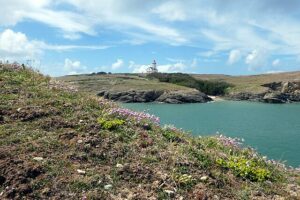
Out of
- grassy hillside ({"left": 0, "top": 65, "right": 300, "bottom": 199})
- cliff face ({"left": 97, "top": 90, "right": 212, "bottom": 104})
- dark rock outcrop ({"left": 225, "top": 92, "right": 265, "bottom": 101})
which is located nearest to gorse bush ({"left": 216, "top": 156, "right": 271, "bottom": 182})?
grassy hillside ({"left": 0, "top": 65, "right": 300, "bottom": 199})

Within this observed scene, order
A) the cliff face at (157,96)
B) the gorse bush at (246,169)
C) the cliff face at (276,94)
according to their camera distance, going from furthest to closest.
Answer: the cliff face at (276,94) → the cliff face at (157,96) → the gorse bush at (246,169)

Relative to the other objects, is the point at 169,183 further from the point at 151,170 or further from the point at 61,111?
the point at 61,111

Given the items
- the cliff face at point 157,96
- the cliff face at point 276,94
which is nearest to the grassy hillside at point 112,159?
the cliff face at point 157,96

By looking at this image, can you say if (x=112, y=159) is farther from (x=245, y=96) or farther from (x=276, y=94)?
(x=245, y=96)

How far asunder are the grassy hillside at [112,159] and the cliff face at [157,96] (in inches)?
4802

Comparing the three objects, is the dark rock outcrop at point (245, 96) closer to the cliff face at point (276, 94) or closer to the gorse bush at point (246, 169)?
the cliff face at point (276, 94)

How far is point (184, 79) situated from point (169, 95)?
144 feet

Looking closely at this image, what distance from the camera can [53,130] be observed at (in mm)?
9531

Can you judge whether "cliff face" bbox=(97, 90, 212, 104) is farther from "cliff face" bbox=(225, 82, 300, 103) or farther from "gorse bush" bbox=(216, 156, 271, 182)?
"gorse bush" bbox=(216, 156, 271, 182)

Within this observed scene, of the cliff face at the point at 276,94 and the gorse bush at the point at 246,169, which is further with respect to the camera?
the cliff face at the point at 276,94

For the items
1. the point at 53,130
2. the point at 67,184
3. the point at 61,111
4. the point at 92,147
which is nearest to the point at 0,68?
the point at 61,111

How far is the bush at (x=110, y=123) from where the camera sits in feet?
32.3

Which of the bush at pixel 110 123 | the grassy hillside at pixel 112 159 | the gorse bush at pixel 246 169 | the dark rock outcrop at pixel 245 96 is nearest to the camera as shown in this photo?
the grassy hillside at pixel 112 159

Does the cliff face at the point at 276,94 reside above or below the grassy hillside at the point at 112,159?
below
